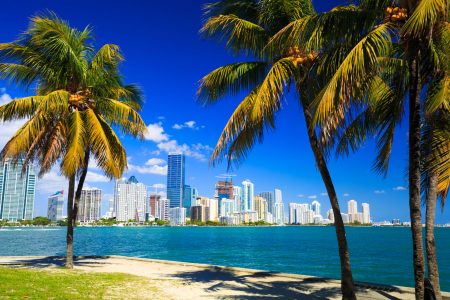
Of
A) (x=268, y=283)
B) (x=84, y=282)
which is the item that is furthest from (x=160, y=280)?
(x=268, y=283)

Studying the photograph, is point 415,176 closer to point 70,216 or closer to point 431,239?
point 431,239

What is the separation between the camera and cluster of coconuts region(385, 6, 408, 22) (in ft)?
21.8

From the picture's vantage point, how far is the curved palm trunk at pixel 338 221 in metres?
9.16

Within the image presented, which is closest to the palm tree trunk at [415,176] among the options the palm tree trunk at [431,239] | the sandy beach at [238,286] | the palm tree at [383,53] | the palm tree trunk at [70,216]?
the palm tree at [383,53]

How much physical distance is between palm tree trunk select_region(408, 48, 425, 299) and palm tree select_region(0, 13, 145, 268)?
9.62 meters

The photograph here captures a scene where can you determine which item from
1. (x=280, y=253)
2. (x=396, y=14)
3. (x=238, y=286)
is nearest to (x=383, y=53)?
(x=396, y=14)

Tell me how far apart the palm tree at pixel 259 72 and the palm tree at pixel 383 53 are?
1040mm

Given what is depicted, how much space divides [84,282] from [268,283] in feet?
18.6

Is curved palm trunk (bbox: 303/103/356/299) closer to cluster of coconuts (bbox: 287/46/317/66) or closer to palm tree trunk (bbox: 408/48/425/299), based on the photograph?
cluster of coconuts (bbox: 287/46/317/66)

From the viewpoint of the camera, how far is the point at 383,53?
686 centimetres

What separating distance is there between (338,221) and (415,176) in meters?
2.82

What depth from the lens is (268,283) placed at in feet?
41.1

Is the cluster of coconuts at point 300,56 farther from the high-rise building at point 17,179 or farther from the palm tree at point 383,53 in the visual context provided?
the high-rise building at point 17,179

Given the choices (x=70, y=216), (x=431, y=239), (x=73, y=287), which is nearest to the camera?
(x=431, y=239)
